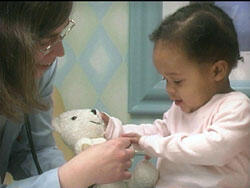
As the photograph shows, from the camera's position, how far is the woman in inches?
26.4

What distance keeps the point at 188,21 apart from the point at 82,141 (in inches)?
11.7

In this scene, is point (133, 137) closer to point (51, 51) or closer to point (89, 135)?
point (89, 135)

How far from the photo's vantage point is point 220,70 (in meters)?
0.75

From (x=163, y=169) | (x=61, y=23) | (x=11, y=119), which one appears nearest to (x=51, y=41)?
(x=61, y=23)

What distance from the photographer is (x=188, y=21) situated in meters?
0.72

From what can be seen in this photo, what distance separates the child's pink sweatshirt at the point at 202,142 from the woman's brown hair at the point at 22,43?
6.8 inches

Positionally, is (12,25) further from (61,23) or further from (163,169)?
(163,169)

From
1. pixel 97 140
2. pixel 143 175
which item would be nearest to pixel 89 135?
pixel 97 140

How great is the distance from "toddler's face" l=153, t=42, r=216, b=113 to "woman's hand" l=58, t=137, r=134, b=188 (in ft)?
→ 0.46

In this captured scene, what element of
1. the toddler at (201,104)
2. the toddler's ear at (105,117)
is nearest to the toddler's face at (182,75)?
the toddler at (201,104)

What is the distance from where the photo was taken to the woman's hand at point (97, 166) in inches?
29.2

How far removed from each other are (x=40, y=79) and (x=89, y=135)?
0.17 metres

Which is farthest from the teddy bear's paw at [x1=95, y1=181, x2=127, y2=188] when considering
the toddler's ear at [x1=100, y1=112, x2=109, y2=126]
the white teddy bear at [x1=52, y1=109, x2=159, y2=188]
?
the toddler's ear at [x1=100, y1=112, x2=109, y2=126]

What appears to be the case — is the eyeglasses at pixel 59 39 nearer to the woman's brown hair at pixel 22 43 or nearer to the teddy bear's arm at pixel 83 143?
the woman's brown hair at pixel 22 43
